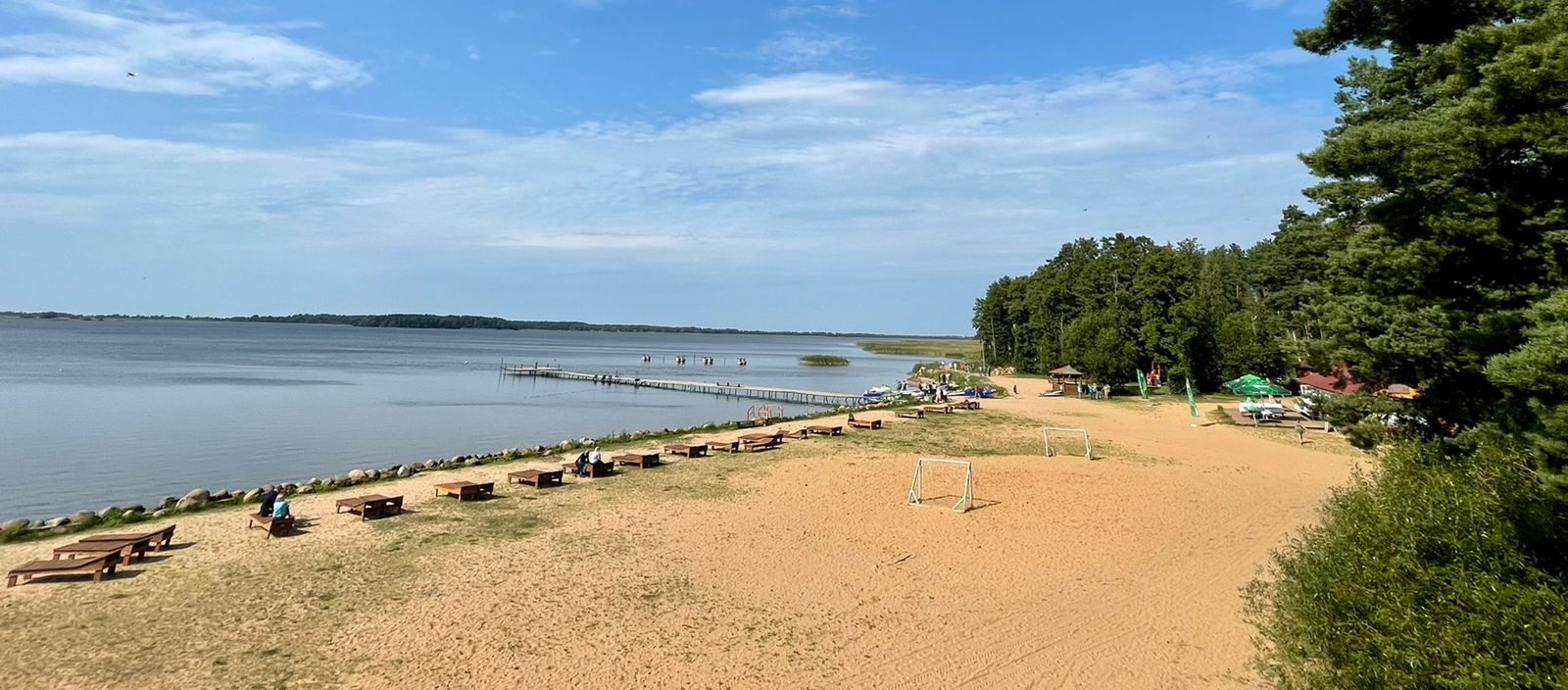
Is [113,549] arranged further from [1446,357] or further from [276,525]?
[1446,357]

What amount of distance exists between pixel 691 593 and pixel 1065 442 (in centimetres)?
1940

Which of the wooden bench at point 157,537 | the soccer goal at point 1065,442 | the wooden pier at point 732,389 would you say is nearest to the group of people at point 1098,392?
the wooden pier at point 732,389

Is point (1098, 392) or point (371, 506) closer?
point (371, 506)

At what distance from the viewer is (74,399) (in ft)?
134

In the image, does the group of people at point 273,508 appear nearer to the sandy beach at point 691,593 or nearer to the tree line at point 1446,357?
the sandy beach at point 691,593

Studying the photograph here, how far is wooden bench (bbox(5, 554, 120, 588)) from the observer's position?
1028cm

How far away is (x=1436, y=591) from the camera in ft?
19.9

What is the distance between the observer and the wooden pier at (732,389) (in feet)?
181

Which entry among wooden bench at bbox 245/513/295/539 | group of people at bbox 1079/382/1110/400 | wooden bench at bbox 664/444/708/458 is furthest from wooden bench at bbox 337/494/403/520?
group of people at bbox 1079/382/1110/400

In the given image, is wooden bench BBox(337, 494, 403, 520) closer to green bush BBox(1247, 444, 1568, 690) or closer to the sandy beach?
the sandy beach

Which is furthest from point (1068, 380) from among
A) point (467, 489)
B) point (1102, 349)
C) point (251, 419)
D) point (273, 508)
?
point (251, 419)

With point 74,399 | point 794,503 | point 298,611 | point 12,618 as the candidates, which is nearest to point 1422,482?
point 794,503

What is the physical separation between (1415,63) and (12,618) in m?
20.3

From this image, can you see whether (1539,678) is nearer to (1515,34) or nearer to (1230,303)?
(1515,34)
